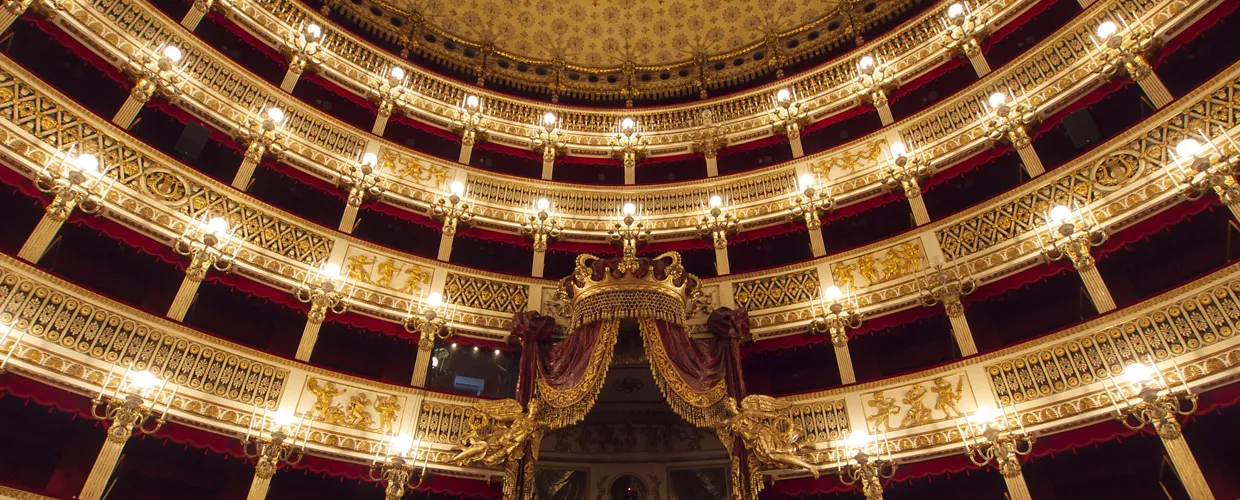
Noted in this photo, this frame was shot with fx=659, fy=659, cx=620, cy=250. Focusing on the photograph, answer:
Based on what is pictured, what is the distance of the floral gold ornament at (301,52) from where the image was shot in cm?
1580

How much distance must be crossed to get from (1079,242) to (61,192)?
16608 mm

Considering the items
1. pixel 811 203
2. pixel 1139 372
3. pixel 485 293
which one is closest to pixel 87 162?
pixel 485 293

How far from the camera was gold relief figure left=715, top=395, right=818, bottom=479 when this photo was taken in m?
9.88

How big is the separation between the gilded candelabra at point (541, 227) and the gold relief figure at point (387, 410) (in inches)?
191

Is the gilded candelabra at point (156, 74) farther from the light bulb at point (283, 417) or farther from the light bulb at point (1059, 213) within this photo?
the light bulb at point (1059, 213)

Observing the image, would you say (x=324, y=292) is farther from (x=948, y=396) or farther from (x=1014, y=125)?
(x=1014, y=125)

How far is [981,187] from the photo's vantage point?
1476cm

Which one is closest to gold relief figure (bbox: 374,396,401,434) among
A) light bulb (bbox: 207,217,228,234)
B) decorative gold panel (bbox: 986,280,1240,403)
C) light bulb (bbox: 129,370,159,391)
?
light bulb (bbox: 129,370,159,391)

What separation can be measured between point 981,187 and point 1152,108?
348 centimetres

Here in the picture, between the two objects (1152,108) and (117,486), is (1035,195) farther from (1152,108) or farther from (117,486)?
(117,486)

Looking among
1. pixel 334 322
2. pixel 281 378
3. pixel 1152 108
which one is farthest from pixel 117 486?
pixel 1152 108

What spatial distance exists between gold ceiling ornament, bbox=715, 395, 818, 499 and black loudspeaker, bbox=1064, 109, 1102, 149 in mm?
9002

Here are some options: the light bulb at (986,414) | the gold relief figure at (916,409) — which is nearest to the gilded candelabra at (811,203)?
the gold relief figure at (916,409)

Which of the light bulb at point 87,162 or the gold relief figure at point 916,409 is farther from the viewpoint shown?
the gold relief figure at point 916,409
